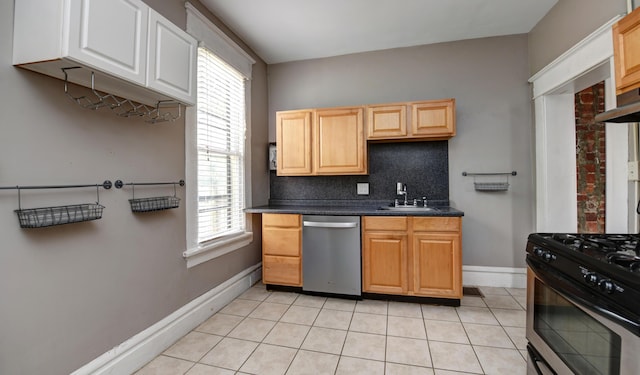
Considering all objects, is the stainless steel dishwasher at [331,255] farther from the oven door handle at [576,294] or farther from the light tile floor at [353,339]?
the oven door handle at [576,294]

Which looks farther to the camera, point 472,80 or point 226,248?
point 472,80

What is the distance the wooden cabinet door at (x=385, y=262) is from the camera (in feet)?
8.47

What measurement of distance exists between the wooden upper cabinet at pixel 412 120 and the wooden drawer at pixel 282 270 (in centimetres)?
159

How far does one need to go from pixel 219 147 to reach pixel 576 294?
8.72 feet

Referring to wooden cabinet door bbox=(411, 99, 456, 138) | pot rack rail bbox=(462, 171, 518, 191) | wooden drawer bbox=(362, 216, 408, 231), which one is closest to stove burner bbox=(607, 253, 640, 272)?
wooden drawer bbox=(362, 216, 408, 231)

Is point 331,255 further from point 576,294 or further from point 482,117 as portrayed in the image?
point 482,117

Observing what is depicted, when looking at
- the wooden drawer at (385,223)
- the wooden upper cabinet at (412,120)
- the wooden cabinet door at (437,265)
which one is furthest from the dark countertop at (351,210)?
the wooden upper cabinet at (412,120)

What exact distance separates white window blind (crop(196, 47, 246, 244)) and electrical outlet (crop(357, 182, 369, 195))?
4.57 ft

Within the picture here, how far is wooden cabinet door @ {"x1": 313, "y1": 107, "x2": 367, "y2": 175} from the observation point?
2959 millimetres

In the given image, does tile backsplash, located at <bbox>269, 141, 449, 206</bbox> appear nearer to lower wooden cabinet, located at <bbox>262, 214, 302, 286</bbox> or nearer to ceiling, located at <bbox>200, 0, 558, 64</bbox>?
lower wooden cabinet, located at <bbox>262, 214, 302, 286</bbox>

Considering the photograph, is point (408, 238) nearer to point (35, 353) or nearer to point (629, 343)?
point (629, 343)

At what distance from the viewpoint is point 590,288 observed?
101cm

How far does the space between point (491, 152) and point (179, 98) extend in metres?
3.10

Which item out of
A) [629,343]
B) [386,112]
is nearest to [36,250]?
[629,343]
